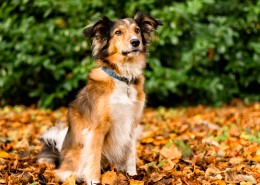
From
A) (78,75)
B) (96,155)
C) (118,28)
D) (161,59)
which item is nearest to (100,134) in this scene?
(96,155)

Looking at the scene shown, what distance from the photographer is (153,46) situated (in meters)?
7.57

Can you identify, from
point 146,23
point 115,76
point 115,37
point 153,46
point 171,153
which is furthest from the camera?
point 153,46

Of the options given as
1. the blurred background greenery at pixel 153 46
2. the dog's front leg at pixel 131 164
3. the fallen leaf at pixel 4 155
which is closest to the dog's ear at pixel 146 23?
the dog's front leg at pixel 131 164

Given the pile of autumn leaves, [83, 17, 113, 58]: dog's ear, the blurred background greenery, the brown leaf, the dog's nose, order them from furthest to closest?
the blurred background greenery → the brown leaf → [83, 17, 113, 58]: dog's ear → the dog's nose → the pile of autumn leaves

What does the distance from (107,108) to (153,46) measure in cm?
393

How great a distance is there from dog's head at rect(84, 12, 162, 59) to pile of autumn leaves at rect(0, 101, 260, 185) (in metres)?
1.12

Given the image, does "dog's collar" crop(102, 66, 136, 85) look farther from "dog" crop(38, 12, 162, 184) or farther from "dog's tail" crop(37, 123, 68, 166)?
"dog's tail" crop(37, 123, 68, 166)

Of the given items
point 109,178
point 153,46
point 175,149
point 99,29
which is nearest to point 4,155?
point 109,178

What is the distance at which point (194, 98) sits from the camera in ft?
28.4

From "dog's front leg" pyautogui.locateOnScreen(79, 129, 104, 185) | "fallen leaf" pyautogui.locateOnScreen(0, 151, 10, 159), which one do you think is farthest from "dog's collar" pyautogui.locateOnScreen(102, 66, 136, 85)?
"fallen leaf" pyautogui.locateOnScreen(0, 151, 10, 159)

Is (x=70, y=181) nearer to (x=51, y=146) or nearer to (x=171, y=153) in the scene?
(x=51, y=146)

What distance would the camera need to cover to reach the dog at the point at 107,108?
3852 mm

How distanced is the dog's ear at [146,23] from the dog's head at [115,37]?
4.6 inches

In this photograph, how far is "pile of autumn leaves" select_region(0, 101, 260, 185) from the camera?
3.91m
